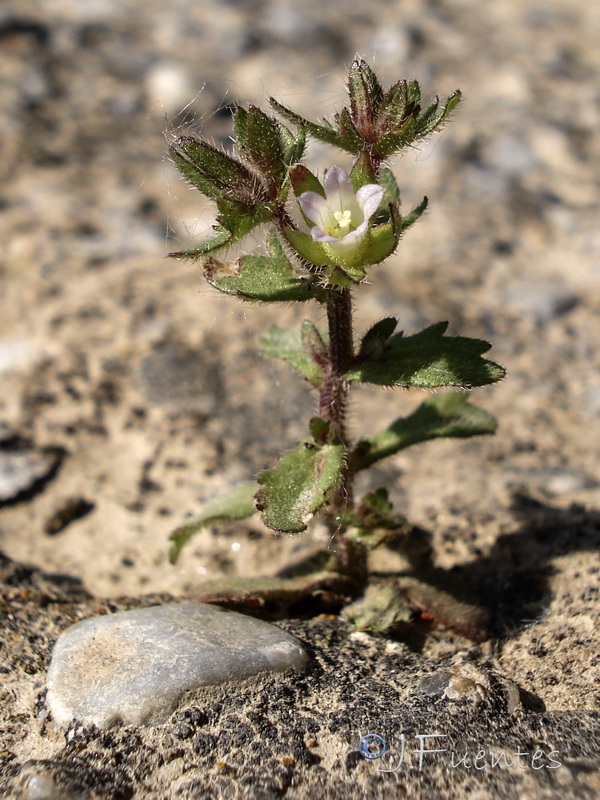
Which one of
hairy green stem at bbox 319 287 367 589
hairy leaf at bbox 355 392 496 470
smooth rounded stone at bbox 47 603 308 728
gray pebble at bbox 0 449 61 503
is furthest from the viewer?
gray pebble at bbox 0 449 61 503

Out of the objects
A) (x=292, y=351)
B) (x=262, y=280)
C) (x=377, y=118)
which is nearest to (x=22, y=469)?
(x=292, y=351)

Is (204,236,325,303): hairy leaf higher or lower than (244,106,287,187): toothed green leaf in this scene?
lower

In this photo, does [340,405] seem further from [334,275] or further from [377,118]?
[377,118]

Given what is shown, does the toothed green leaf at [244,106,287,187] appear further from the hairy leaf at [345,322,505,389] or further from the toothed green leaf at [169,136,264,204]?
the hairy leaf at [345,322,505,389]

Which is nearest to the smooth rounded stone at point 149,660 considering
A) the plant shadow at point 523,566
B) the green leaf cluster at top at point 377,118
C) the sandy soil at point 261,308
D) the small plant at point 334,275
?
the small plant at point 334,275

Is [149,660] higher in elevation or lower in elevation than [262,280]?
lower

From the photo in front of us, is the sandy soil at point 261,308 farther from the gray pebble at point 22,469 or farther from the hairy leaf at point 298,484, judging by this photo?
the hairy leaf at point 298,484

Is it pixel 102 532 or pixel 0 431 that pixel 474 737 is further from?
pixel 0 431

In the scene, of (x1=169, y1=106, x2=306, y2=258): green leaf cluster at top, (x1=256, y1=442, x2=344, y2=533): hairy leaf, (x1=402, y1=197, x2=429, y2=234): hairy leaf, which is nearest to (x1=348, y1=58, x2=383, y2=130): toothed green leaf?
(x1=169, y1=106, x2=306, y2=258): green leaf cluster at top
